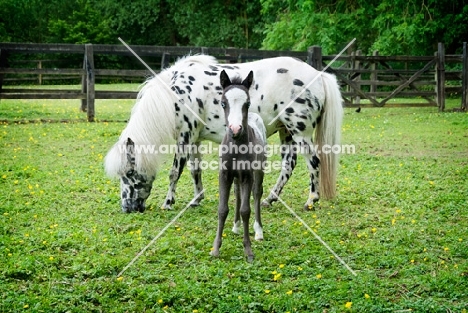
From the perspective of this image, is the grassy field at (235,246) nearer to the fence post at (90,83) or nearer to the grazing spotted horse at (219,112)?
the grazing spotted horse at (219,112)

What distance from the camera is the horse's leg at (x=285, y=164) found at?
23.4ft

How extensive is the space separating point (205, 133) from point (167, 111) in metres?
0.63

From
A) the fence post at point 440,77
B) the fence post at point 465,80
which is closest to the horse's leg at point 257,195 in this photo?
the fence post at point 440,77

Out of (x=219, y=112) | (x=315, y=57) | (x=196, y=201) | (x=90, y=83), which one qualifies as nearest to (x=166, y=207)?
(x=196, y=201)

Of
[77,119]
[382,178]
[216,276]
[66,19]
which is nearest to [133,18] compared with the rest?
[66,19]

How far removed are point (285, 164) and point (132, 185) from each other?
2015 millimetres

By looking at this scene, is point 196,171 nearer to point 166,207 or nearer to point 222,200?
point 166,207

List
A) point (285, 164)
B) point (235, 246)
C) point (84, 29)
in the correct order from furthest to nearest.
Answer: point (84, 29) < point (285, 164) < point (235, 246)

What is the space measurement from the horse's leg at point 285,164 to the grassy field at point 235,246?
0.57 ft

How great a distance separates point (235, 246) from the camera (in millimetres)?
5352

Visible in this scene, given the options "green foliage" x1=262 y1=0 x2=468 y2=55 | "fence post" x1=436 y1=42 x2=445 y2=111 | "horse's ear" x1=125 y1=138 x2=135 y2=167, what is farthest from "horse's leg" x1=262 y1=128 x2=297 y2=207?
"green foliage" x1=262 y1=0 x2=468 y2=55

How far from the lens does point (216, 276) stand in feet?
14.9

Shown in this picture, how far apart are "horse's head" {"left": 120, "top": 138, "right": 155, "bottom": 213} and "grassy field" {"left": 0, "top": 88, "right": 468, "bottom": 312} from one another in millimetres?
173

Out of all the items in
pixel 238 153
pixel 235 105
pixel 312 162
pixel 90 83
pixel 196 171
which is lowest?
pixel 196 171
